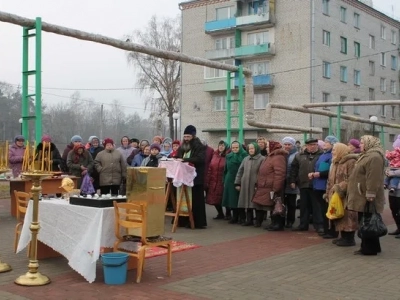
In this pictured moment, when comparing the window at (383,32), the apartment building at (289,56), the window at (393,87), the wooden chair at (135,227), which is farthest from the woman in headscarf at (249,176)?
the window at (393,87)

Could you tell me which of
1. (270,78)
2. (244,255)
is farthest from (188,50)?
(244,255)

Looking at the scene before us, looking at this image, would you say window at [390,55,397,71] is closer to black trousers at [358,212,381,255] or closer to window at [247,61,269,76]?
window at [247,61,269,76]

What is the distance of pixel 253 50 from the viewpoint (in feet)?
139

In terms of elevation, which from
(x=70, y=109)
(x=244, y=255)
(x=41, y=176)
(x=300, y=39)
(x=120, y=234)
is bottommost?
(x=244, y=255)

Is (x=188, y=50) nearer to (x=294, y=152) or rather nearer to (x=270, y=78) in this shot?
(x=270, y=78)

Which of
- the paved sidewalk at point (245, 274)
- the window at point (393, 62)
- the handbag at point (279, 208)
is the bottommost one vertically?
the paved sidewalk at point (245, 274)

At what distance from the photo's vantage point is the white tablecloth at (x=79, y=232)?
244 inches

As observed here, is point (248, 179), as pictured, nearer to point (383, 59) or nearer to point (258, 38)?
point (258, 38)

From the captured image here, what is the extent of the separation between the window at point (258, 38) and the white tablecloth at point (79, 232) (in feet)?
123

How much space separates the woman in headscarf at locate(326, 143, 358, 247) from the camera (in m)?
8.47

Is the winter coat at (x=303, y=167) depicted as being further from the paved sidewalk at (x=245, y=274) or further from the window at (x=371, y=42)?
the window at (x=371, y=42)

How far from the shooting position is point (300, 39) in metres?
40.5

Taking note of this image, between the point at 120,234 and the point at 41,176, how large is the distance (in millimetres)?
1164

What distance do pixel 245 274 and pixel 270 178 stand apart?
12.4 feet
